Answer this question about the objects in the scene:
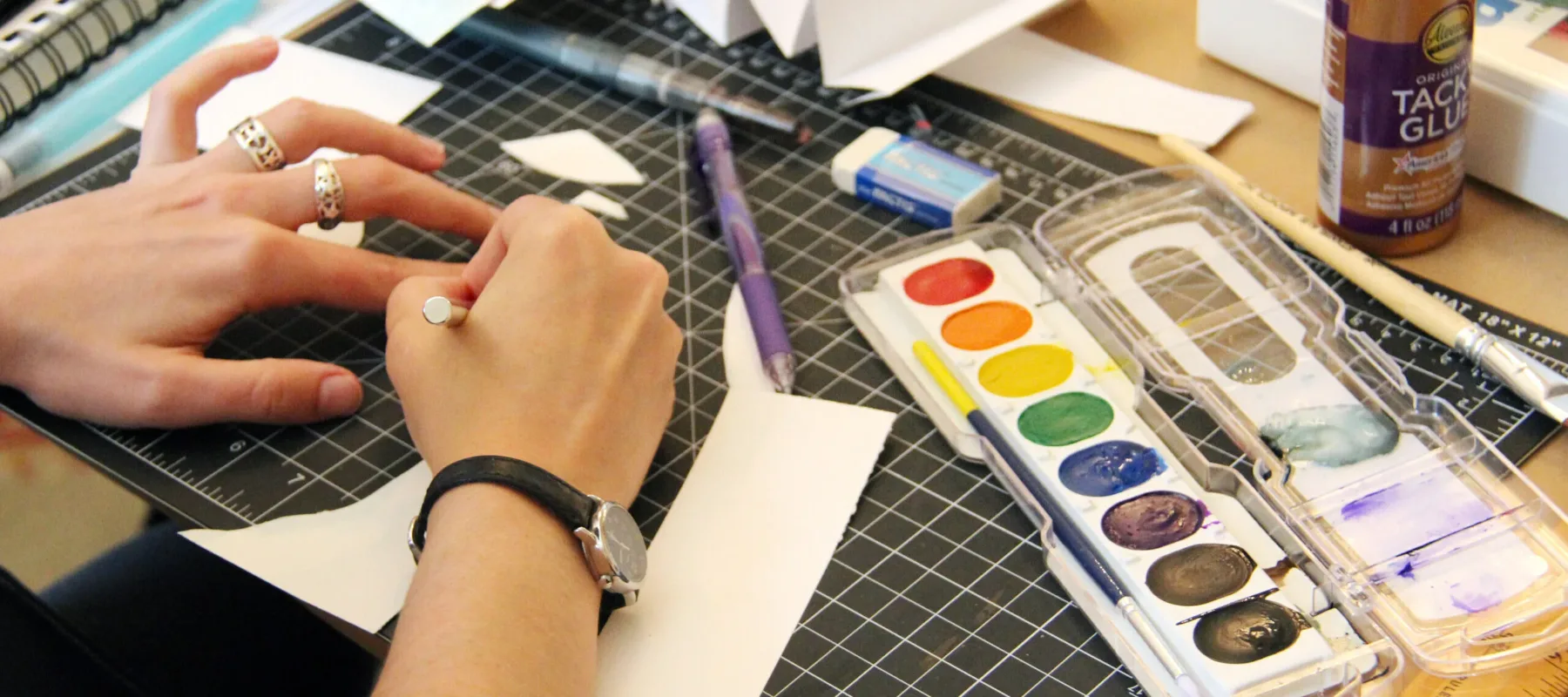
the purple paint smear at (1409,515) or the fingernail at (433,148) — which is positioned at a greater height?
the fingernail at (433,148)

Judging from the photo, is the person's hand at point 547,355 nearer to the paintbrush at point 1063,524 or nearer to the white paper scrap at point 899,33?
the paintbrush at point 1063,524

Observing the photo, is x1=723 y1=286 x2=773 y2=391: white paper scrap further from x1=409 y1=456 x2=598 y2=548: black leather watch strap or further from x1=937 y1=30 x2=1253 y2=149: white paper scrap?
x1=937 y1=30 x2=1253 y2=149: white paper scrap

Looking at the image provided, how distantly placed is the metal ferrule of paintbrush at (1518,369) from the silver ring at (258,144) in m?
0.83

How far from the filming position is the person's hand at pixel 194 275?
34.3 inches

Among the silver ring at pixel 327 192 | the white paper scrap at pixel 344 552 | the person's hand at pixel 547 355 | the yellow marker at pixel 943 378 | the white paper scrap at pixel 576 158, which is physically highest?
the silver ring at pixel 327 192

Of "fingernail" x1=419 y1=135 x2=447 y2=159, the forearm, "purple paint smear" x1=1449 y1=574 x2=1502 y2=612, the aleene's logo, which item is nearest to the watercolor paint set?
"purple paint smear" x1=1449 y1=574 x2=1502 y2=612

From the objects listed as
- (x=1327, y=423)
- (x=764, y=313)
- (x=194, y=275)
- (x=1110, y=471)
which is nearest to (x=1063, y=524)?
(x=1110, y=471)

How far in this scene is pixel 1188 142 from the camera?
967 millimetres

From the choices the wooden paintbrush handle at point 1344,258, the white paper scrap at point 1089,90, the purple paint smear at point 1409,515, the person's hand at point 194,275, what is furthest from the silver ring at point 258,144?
the purple paint smear at point 1409,515

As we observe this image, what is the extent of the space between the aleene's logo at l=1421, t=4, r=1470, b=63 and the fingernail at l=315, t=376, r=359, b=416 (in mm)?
703

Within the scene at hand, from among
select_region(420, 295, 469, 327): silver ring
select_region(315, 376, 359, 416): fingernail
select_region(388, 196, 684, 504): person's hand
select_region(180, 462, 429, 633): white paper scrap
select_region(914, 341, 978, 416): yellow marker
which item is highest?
select_region(420, 295, 469, 327): silver ring

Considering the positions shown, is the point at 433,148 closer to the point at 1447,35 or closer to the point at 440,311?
the point at 440,311

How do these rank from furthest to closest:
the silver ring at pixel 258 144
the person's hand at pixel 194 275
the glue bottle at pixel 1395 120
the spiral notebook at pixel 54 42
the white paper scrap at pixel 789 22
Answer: the spiral notebook at pixel 54 42
the white paper scrap at pixel 789 22
the silver ring at pixel 258 144
the person's hand at pixel 194 275
the glue bottle at pixel 1395 120

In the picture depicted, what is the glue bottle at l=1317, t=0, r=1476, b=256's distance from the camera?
2.47 feet
